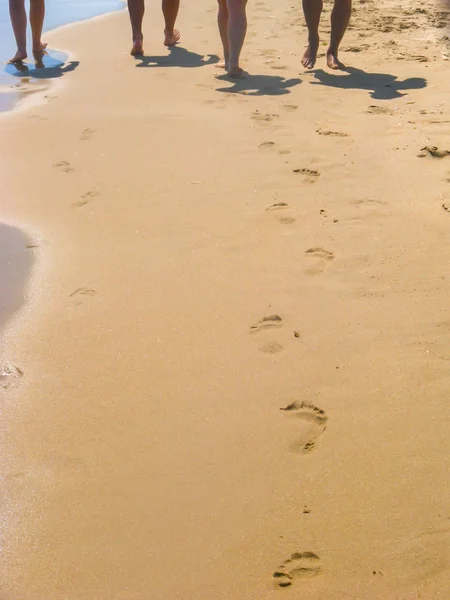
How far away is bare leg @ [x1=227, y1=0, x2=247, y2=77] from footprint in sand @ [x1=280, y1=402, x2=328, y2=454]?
394cm

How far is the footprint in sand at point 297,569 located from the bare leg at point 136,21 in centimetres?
554

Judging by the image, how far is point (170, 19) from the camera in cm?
673

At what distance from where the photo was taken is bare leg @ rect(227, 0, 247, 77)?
17.7 ft

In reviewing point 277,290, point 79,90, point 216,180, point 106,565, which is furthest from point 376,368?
point 79,90

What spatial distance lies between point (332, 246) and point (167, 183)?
3.52 feet

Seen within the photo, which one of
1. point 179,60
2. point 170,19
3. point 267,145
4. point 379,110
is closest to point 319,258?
point 267,145

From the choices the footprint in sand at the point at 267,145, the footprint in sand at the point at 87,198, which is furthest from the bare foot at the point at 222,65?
the footprint in sand at the point at 87,198

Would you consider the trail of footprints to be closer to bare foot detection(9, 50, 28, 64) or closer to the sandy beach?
the sandy beach

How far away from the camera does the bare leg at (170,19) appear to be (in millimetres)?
6590

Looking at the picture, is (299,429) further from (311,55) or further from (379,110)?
(311,55)

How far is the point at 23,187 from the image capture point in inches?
151

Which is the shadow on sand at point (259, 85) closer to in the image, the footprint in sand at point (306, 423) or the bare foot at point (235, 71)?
the bare foot at point (235, 71)

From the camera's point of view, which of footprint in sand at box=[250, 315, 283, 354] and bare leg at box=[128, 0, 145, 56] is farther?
bare leg at box=[128, 0, 145, 56]

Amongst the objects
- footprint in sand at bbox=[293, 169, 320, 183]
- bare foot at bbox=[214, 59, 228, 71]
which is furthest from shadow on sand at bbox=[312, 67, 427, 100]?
footprint in sand at bbox=[293, 169, 320, 183]
